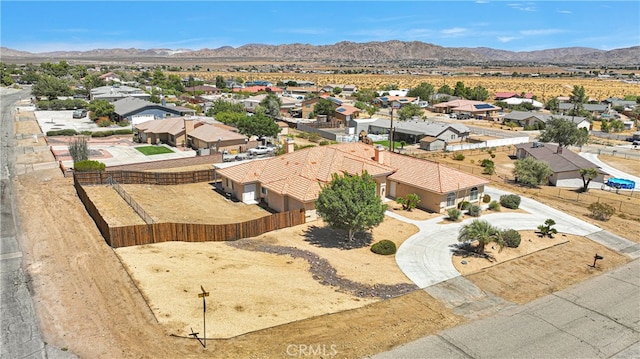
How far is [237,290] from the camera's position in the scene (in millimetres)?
22875

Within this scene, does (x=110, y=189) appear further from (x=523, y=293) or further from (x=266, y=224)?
(x=523, y=293)

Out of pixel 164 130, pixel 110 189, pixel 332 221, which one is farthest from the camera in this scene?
pixel 164 130

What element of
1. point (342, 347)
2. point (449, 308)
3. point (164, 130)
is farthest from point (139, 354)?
point (164, 130)

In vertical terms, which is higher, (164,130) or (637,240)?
(164,130)

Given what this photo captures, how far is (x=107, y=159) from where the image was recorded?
53.7 m

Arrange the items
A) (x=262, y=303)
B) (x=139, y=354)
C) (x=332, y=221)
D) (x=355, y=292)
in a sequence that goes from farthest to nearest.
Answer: (x=332, y=221) < (x=355, y=292) < (x=262, y=303) < (x=139, y=354)

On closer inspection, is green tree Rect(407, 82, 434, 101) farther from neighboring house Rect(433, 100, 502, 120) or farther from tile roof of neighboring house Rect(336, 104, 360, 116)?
tile roof of neighboring house Rect(336, 104, 360, 116)

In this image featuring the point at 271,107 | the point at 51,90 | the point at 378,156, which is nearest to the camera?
the point at 378,156

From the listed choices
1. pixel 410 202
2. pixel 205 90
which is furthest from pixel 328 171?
pixel 205 90

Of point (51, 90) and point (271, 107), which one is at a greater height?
point (51, 90)

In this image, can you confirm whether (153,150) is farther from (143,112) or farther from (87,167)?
(143,112)

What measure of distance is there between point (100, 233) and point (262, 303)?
14.9 meters

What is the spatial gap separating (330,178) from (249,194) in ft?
24.1

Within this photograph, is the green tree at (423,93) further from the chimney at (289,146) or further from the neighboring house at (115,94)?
the chimney at (289,146)
